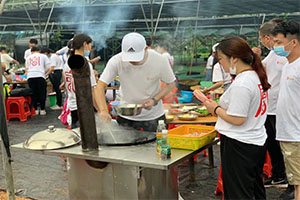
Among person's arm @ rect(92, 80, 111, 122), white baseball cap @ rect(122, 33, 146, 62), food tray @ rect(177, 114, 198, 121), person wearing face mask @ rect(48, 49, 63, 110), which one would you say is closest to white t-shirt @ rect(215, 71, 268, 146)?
white baseball cap @ rect(122, 33, 146, 62)

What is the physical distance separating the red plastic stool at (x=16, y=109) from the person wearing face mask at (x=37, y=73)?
0.46 m

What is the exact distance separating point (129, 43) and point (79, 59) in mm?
692

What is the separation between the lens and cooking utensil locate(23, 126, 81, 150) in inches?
115

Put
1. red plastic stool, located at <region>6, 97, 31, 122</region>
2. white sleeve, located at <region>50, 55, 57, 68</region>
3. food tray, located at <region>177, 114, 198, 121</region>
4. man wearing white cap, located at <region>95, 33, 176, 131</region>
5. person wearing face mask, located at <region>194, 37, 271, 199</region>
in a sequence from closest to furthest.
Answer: person wearing face mask, located at <region>194, 37, 271, 199</region> < man wearing white cap, located at <region>95, 33, 176, 131</region> < food tray, located at <region>177, 114, 198, 121</region> < red plastic stool, located at <region>6, 97, 31, 122</region> < white sleeve, located at <region>50, 55, 57, 68</region>

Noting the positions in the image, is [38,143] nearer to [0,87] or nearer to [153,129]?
[0,87]

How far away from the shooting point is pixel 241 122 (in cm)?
258

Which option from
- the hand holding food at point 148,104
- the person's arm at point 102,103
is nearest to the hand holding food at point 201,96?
the hand holding food at point 148,104

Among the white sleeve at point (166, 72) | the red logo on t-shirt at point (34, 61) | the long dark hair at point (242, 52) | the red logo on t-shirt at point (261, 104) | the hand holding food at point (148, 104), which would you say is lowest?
the red logo on t-shirt at point (34, 61)

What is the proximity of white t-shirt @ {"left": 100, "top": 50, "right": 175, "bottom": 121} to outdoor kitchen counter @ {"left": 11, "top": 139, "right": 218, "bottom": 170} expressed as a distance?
0.66 metres

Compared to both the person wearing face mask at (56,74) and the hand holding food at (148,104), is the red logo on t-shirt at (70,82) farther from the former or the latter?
the person wearing face mask at (56,74)

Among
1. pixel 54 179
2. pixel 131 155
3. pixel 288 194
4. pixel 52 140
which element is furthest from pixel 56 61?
pixel 131 155

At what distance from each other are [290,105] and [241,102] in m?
1.08

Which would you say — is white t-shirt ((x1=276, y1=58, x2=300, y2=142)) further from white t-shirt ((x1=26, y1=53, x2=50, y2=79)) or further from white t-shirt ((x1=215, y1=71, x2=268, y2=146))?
white t-shirt ((x1=26, y1=53, x2=50, y2=79))

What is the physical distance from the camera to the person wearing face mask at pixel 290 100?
10.9 ft
